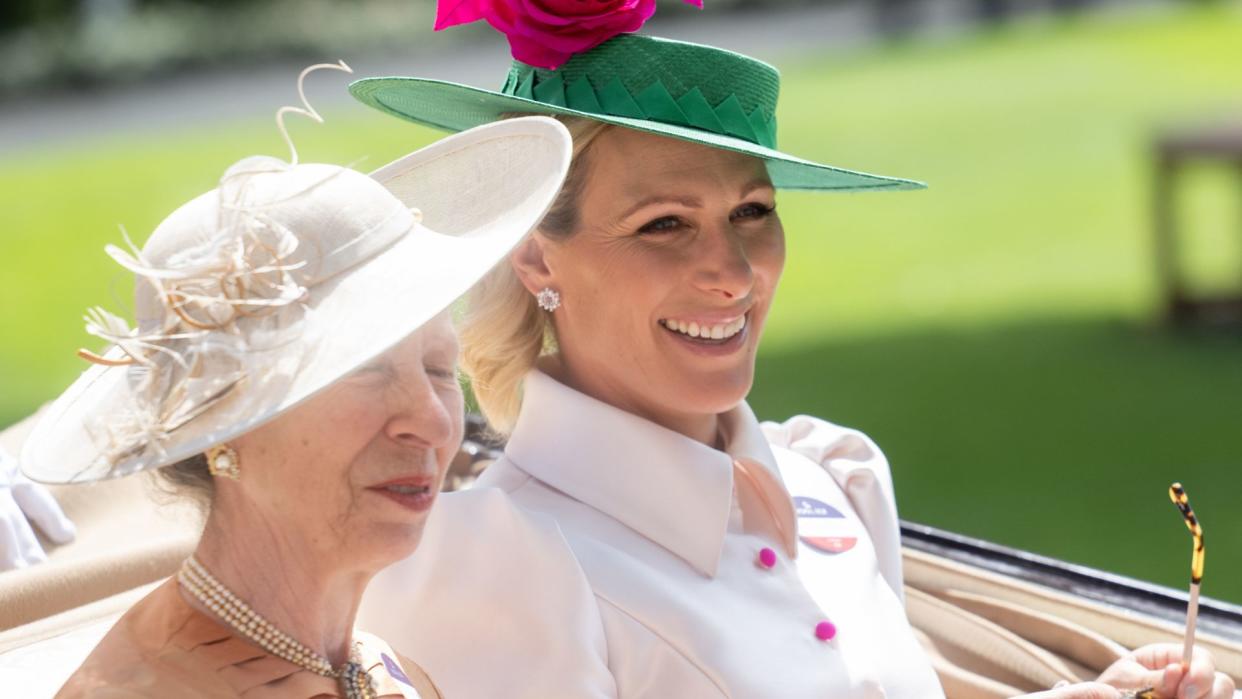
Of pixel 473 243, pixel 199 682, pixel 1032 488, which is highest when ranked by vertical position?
pixel 473 243

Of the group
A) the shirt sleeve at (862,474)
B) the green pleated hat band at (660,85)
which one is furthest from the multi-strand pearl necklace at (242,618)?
the shirt sleeve at (862,474)

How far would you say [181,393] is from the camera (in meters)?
1.58

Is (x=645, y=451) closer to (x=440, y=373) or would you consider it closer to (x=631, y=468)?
(x=631, y=468)

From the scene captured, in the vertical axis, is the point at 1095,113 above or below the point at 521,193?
below

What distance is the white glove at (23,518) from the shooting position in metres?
2.50

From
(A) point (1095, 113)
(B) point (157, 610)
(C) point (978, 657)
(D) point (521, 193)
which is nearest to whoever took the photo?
(B) point (157, 610)

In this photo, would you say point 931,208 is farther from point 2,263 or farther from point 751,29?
point 751,29

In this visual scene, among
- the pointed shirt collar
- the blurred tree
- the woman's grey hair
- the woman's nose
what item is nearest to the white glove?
the pointed shirt collar

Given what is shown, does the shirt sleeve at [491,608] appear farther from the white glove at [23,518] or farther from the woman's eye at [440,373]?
the white glove at [23,518]

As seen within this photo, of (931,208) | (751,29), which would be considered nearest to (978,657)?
(931,208)

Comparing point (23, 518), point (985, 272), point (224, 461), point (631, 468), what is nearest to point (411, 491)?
point (224, 461)

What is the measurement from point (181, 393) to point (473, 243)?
339 millimetres

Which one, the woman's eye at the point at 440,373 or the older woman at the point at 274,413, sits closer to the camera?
the older woman at the point at 274,413

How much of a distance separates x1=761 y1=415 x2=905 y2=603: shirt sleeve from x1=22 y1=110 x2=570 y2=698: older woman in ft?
3.48
